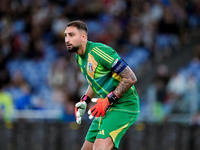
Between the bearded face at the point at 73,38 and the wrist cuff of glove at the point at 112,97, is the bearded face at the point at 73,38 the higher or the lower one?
the higher one

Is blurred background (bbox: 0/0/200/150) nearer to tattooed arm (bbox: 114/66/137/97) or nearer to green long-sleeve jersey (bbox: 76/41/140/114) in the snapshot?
green long-sleeve jersey (bbox: 76/41/140/114)

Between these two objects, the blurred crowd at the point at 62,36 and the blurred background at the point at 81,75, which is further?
the blurred crowd at the point at 62,36

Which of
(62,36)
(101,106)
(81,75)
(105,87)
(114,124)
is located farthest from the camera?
(62,36)

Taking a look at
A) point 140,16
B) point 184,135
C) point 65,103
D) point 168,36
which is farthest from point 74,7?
point 184,135

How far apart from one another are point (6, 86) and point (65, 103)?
2649mm

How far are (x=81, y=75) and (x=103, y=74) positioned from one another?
24.4 ft

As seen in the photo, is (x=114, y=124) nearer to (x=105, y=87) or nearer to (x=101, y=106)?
(x=101, y=106)

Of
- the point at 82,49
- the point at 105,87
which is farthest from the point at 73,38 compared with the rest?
the point at 105,87

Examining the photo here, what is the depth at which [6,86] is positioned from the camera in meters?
12.8

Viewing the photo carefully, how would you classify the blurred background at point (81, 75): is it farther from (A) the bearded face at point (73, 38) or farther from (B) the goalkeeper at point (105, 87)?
(A) the bearded face at point (73, 38)

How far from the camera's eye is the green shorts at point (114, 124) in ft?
17.4

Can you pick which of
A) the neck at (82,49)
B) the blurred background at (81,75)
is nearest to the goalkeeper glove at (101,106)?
the neck at (82,49)

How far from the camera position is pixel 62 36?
15141 mm

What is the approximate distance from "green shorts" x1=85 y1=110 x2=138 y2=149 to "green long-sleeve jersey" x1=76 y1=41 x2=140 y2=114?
3.2 inches
